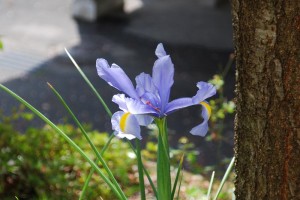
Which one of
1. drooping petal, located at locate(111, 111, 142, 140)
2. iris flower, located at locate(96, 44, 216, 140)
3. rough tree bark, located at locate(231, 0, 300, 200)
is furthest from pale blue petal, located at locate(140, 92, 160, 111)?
rough tree bark, located at locate(231, 0, 300, 200)

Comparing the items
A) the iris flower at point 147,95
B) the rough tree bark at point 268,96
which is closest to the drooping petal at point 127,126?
the iris flower at point 147,95

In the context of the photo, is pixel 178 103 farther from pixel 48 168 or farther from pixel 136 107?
pixel 48 168

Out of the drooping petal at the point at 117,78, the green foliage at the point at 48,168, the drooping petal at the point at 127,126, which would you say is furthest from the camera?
the green foliage at the point at 48,168

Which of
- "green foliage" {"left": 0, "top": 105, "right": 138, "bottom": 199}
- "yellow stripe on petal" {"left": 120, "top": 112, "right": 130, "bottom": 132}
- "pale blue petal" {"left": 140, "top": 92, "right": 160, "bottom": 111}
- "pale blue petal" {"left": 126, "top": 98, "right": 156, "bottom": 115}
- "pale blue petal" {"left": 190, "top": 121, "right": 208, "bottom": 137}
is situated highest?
"pale blue petal" {"left": 140, "top": 92, "right": 160, "bottom": 111}

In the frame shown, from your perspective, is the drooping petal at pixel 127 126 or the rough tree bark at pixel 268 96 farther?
the rough tree bark at pixel 268 96

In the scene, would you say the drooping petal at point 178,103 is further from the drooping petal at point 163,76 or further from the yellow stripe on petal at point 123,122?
the yellow stripe on petal at point 123,122

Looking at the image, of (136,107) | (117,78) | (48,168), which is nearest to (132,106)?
(136,107)

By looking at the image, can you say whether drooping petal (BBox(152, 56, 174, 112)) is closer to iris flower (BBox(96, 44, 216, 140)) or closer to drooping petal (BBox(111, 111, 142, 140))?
iris flower (BBox(96, 44, 216, 140))
